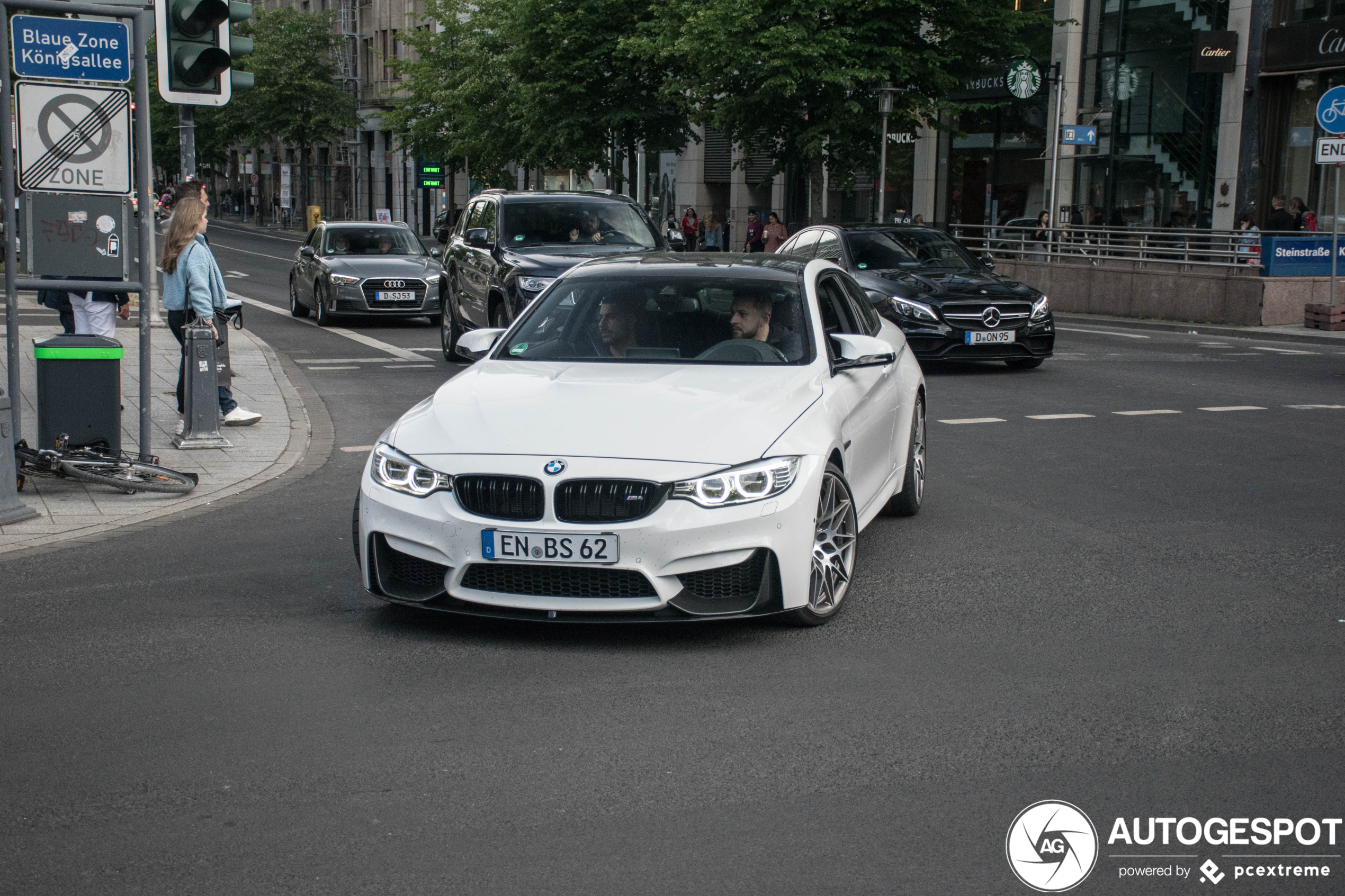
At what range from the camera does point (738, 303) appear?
698cm

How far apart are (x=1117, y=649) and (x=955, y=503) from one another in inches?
122

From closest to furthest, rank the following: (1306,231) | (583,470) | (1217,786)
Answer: (1217,786) → (583,470) → (1306,231)

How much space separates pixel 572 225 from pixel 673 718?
1295 cm

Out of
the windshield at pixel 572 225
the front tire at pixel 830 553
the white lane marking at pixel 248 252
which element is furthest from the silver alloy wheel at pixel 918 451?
the white lane marking at pixel 248 252

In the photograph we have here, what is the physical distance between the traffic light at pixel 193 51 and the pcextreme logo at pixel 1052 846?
26.6ft

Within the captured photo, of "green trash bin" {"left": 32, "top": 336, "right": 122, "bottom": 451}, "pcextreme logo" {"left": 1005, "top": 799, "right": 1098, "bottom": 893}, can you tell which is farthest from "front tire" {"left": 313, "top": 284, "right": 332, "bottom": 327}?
"pcextreme logo" {"left": 1005, "top": 799, "right": 1098, "bottom": 893}

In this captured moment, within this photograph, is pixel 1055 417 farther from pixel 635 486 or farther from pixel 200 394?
pixel 635 486

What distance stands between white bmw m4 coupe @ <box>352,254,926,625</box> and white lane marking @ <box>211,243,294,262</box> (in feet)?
131

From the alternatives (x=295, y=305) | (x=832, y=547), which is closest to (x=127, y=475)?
(x=832, y=547)

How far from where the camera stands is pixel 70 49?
8484mm

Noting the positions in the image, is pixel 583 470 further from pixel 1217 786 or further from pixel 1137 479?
pixel 1137 479

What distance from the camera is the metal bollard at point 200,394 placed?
10.3 metres

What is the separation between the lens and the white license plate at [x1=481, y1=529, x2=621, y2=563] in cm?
543

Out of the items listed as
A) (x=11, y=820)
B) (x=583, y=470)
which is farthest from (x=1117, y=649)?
(x=11, y=820)
